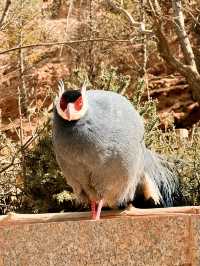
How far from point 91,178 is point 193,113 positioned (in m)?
8.65

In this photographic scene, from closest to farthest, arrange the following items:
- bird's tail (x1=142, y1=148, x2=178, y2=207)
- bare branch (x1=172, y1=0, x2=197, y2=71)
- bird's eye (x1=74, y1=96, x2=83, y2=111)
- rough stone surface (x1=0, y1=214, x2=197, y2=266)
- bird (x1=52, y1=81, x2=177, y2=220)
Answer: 1. rough stone surface (x1=0, y1=214, x2=197, y2=266)
2. bird's eye (x1=74, y1=96, x2=83, y2=111)
3. bird (x1=52, y1=81, x2=177, y2=220)
4. bird's tail (x1=142, y1=148, x2=178, y2=207)
5. bare branch (x1=172, y1=0, x2=197, y2=71)

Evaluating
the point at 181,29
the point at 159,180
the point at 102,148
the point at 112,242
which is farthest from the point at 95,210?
the point at 181,29

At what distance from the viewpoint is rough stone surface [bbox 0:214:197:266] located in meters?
3.79

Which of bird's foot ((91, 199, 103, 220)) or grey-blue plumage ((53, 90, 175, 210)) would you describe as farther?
bird's foot ((91, 199, 103, 220))

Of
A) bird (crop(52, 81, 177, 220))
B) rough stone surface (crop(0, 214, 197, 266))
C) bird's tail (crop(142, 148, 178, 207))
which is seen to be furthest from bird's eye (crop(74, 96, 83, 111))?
bird's tail (crop(142, 148, 178, 207))

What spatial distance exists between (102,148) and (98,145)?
0.11 ft

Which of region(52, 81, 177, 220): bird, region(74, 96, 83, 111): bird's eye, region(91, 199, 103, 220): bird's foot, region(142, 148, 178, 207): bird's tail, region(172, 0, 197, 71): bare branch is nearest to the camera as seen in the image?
region(74, 96, 83, 111): bird's eye

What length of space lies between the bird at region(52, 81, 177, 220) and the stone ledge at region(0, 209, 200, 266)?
682 mm

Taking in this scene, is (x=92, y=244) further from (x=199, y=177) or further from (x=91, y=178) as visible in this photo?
(x=199, y=177)

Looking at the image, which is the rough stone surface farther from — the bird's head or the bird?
the bird's head

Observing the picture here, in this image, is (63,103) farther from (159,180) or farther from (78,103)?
(159,180)

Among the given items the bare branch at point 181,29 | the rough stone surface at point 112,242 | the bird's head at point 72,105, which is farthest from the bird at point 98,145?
the bare branch at point 181,29

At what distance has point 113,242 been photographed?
3.85m

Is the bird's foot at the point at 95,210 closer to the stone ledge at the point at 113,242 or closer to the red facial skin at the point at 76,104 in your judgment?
the stone ledge at the point at 113,242
